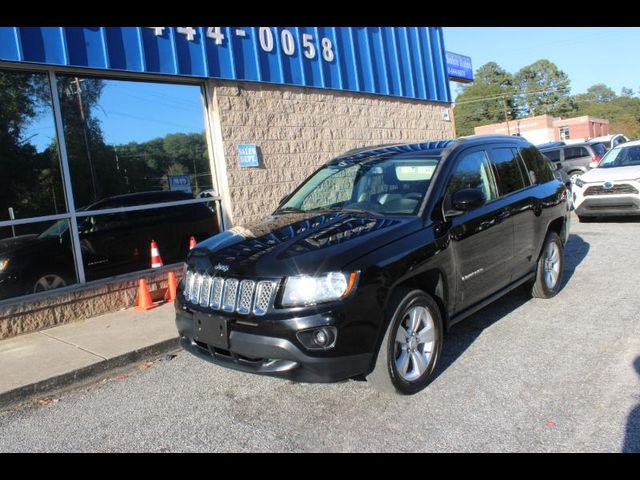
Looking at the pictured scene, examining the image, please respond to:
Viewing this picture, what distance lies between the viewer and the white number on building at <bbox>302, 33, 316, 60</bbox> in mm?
9172

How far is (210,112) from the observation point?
8070 millimetres

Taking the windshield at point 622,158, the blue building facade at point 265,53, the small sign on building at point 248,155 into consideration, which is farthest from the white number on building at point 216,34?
the windshield at point 622,158

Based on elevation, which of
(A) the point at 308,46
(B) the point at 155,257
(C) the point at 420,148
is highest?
(A) the point at 308,46

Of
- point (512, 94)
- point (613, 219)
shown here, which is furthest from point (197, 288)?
point (512, 94)

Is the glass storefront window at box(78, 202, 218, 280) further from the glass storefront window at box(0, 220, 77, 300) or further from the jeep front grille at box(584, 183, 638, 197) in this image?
the jeep front grille at box(584, 183, 638, 197)

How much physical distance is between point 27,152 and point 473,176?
5.04 meters

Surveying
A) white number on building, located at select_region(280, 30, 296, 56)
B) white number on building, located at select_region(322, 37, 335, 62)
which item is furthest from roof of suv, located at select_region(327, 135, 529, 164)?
white number on building, located at select_region(322, 37, 335, 62)

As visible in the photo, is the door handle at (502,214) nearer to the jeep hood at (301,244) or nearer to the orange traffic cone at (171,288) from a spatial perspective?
the jeep hood at (301,244)

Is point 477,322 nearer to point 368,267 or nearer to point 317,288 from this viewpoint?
point 368,267

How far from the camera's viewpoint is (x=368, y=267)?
3.43m

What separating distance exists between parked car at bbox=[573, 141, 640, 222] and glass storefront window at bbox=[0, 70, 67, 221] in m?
9.76

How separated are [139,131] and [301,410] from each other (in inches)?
202

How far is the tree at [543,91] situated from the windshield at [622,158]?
99784mm
